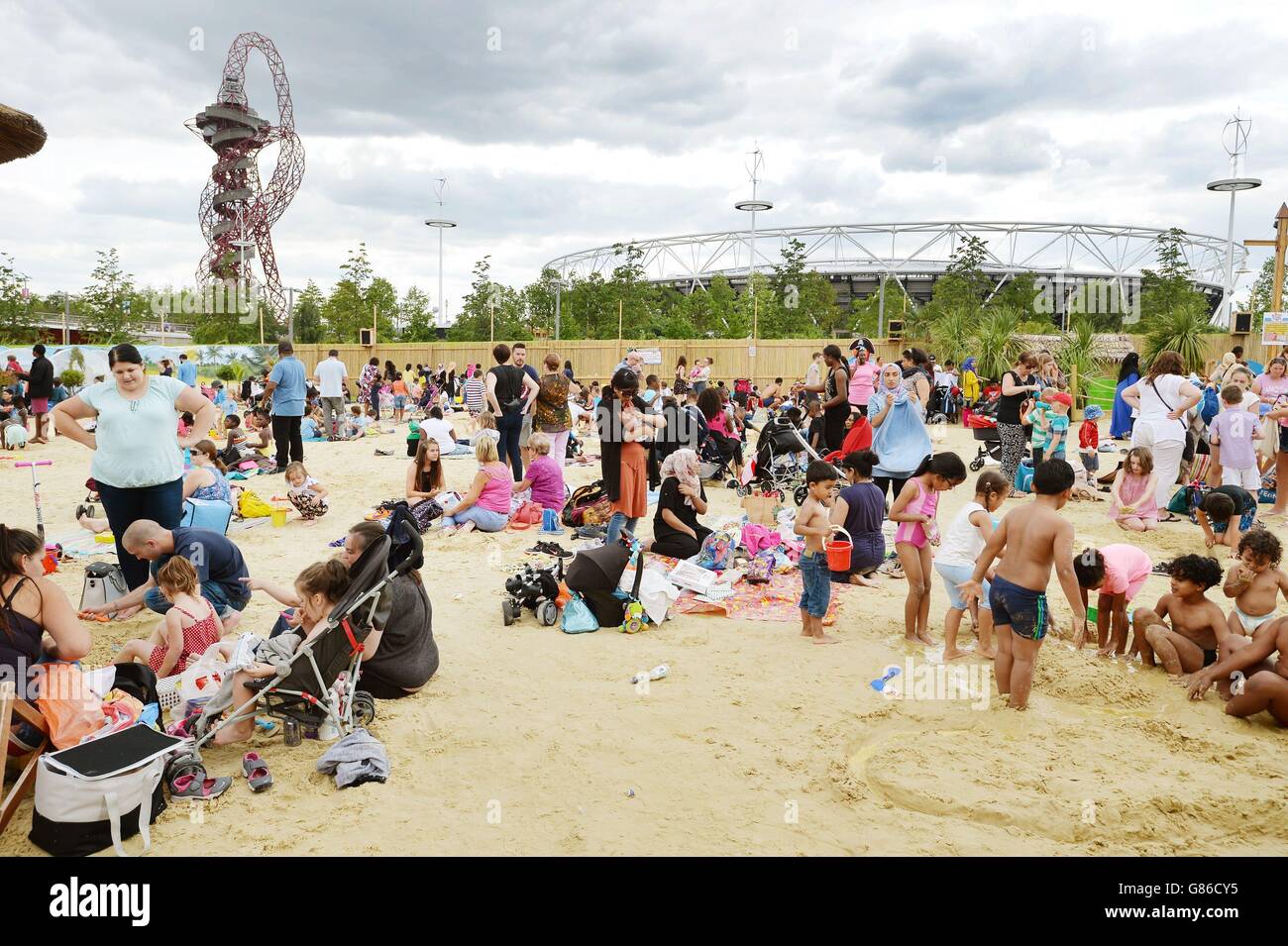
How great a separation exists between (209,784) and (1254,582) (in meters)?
5.10

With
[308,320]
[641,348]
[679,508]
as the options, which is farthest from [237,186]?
[679,508]

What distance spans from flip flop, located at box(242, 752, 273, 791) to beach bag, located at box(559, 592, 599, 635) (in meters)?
2.18

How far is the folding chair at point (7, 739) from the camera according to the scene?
3.14 metres

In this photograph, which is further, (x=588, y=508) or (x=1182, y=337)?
(x=1182, y=337)

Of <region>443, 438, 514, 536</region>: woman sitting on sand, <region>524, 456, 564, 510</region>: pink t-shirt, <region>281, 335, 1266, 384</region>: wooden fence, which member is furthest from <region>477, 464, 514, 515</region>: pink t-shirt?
<region>281, 335, 1266, 384</region>: wooden fence

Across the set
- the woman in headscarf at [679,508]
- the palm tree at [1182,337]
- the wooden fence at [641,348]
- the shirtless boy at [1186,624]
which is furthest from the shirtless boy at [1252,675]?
the wooden fence at [641,348]

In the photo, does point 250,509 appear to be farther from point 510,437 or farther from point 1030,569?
point 1030,569

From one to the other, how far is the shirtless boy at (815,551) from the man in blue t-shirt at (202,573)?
11.4 ft

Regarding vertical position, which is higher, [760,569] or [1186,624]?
[1186,624]

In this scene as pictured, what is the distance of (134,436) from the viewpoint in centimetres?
482

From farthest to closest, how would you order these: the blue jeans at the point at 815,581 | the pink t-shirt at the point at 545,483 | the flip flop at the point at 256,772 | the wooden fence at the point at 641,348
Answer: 1. the wooden fence at the point at 641,348
2. the pink t-shirt at the point at 545,483
3. the blue jeans at the point at 815,581
4. the flip flop at the point at 256,772

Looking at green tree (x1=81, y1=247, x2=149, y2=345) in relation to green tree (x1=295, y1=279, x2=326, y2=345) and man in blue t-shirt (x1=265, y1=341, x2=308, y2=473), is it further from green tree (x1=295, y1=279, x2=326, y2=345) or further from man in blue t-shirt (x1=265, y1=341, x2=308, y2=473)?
man in blue t-shirt (x1=265, y1=341, x2=308, y2=473)

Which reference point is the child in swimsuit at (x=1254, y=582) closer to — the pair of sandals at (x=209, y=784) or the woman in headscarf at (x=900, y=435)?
the woman in headscarf at (x=900, y=435)

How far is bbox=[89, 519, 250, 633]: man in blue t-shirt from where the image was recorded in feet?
16.1
